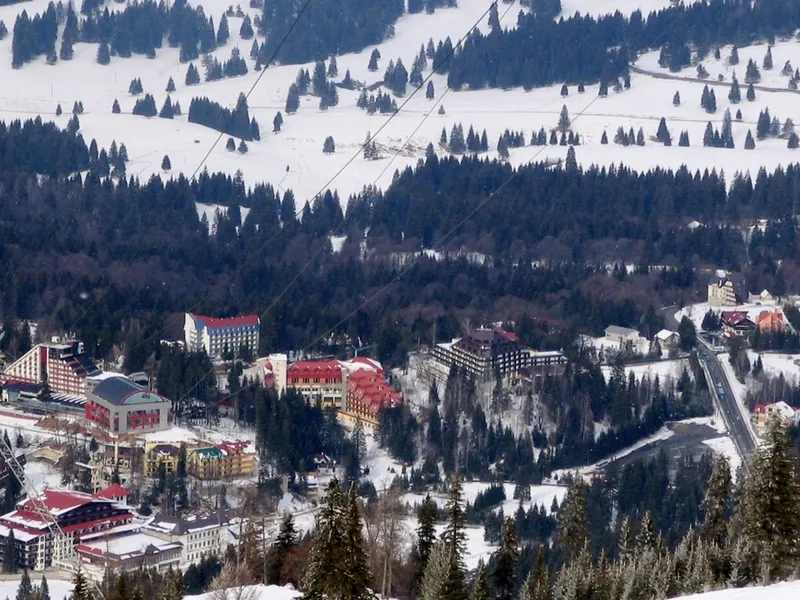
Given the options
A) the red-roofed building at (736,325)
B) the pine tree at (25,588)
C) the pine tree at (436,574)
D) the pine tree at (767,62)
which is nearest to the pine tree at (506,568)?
the pine tree at (436,574)

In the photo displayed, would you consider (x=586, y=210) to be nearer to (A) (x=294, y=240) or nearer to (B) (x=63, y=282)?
(A) (x=294, y=240)

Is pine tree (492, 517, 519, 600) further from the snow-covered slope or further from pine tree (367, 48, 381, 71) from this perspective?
pine tree (367, 48, 381, 71)

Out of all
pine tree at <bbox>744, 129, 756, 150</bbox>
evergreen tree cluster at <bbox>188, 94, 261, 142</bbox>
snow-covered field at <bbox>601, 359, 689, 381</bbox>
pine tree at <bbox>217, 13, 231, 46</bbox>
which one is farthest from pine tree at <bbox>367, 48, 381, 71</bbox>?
snow-covered field at <bbox>601, 359, 689, 381</bbox>

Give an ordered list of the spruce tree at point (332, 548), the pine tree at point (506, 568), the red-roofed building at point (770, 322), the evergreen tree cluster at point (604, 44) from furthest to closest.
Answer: the evergreen tree cluster at point (604, 44) → the red-roofed building at point (770, 322) → the pine tree at point (506, 568) → the spruce tree at point (332, 548)

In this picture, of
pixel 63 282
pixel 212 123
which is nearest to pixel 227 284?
pixel 63 282

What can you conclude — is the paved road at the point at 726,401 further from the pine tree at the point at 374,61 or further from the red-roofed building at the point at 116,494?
the pine tree at the point at 374,61
